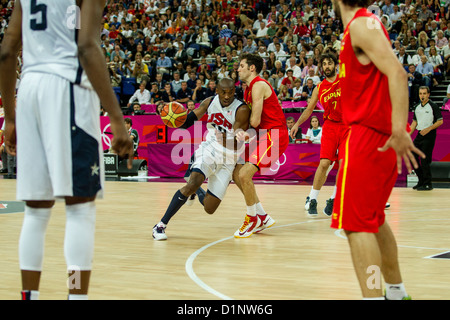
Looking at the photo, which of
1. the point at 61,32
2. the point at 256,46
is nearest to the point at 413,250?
the point at 61,32

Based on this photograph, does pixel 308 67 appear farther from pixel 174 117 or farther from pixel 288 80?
pixel 174 117

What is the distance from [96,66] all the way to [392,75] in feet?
4.57

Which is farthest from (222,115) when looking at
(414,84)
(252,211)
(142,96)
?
(142,96)

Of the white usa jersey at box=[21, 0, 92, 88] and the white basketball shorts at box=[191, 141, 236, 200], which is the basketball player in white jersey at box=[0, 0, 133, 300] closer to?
the white usa jersey at box=[21, 0, 92, 88]

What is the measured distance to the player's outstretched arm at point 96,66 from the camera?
2705 millimetres

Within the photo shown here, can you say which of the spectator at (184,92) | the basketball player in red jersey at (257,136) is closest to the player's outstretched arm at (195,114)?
the basketball player in red jersey at (257,136)

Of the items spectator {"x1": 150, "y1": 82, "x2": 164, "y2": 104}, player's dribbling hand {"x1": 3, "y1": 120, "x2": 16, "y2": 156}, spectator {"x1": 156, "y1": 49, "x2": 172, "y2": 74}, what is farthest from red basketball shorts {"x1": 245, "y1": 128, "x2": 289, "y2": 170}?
spectator {"x1": 156, "y1": 49, "x2": 172, "y2": 74}

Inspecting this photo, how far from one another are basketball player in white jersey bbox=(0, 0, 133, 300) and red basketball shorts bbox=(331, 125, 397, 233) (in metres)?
1.08

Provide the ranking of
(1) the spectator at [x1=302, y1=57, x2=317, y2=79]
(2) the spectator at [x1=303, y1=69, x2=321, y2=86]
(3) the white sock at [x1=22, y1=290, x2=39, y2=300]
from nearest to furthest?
1. (3) the white sock at [x1=22, y1=290, x2=39, y2=300]
2. (2) the spectator at [x1=303, y1=69, x2=321, y2=86]
3. (1) the spectator at [x1=302, y1=57, x2=317, y2=79]

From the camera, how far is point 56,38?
109 inches

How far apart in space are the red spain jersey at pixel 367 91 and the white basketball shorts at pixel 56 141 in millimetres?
1296

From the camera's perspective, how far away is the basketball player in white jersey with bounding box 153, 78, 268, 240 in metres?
6.40

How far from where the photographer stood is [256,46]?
1919cm
